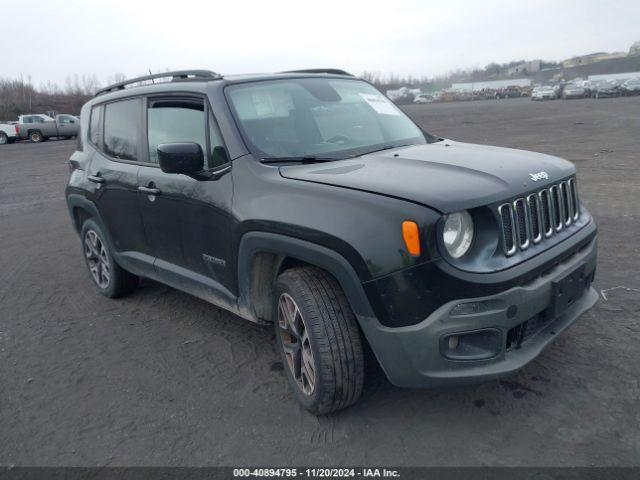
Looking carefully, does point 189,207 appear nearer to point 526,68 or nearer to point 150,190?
point 150,190

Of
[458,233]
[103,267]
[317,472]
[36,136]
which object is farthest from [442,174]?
[36,136]

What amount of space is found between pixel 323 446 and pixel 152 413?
1.08 metres

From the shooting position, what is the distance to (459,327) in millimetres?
2572

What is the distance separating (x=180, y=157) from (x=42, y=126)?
33.0 metres

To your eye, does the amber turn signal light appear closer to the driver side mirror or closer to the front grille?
the front grille

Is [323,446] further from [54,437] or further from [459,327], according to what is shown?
[54,437]

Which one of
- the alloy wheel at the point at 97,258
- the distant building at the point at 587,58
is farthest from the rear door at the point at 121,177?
the distant building at the point at 587,58

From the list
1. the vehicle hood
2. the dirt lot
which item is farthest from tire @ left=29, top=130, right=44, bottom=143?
the vehicle hood

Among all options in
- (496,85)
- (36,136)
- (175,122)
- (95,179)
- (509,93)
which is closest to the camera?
(175,122)

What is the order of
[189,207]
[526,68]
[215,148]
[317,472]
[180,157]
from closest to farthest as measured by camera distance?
[317,472]
[180,157]
[215,148]
[189,207]
[526,68]

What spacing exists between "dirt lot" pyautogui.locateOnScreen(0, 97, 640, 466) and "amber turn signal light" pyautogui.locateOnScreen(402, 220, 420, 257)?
103 centimetres

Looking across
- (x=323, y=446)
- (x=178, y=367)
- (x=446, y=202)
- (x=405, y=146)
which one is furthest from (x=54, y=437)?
(x=405, y=146)

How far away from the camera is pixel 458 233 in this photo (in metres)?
2.69

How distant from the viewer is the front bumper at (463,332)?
2.58m
